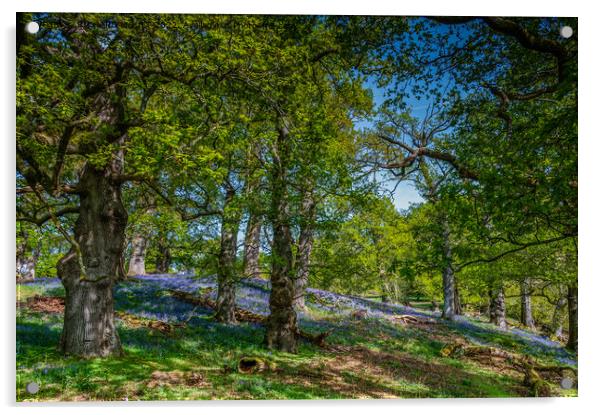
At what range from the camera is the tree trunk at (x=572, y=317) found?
265 inches

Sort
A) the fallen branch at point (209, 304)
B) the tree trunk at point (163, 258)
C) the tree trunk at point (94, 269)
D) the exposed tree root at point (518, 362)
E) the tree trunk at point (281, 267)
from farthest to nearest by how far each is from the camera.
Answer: the fallen branch at point (209, 304), the tree trunk at point (163, 258), the tree trunk at point (281, 267), the exposed tree root at point (518, 362), the tree trunk at point (94, 269)

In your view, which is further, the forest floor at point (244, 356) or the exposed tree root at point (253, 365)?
the exposed tree root at point (253, 365)

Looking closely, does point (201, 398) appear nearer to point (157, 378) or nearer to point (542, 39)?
point (157, 378)

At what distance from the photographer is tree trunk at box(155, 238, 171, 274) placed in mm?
7552

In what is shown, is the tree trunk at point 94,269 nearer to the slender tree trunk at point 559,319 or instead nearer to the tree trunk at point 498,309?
the slender tree trunk at point 559,319

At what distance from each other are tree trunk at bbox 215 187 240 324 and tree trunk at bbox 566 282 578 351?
6220 millimetres

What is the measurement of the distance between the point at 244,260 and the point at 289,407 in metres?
2.70

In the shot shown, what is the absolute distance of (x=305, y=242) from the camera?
7.44 meters

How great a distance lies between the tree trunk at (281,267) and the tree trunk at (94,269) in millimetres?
2699

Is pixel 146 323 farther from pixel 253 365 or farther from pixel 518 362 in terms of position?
pixel 518 362

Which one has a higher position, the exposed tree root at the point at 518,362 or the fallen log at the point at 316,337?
the fallen log at the point at 316,337

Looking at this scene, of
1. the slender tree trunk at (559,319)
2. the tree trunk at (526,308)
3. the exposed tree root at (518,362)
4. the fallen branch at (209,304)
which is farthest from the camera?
the tree trunk at (526,308)

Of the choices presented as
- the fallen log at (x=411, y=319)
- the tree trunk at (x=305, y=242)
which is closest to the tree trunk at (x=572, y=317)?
the fallen log at (x=411, y=319)

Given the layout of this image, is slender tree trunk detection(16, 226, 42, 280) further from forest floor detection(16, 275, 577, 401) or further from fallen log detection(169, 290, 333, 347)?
fallen log detection(169, 290, 333, 347)
